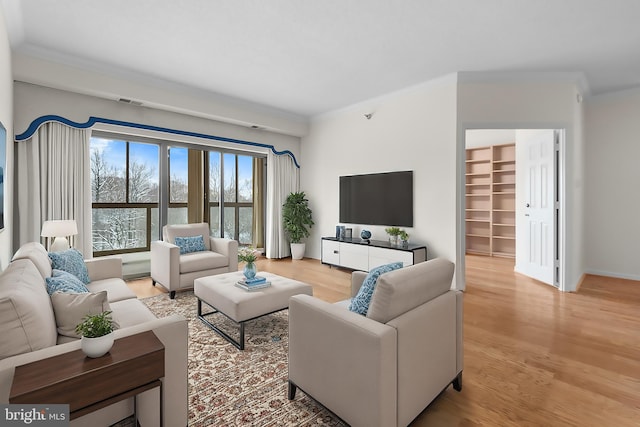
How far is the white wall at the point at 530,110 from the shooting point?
396cm

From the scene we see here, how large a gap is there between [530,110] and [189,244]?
15.8 feet

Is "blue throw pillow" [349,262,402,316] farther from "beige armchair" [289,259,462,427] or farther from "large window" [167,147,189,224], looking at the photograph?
"large window" [167,147,189,224]

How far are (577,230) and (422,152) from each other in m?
2.41

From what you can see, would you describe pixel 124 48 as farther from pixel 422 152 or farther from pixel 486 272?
pixel 486 272

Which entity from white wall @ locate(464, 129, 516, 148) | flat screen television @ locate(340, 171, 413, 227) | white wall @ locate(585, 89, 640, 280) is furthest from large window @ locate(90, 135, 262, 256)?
white wall @ locate(585, 89, 640, 280)

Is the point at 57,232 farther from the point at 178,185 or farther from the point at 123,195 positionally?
the point at 178,185

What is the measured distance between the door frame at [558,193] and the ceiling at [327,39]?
2.21 feet

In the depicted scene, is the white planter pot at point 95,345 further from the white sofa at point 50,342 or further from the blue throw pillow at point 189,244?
the blue throw pillow at point 189,244

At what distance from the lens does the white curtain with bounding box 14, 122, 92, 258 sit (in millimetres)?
3623

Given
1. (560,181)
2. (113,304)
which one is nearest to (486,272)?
(560,181)

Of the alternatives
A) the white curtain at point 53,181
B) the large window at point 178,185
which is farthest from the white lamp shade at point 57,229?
the large window at point 178,185

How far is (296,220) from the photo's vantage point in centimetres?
611

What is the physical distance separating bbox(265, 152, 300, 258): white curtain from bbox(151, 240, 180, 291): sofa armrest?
2449mm

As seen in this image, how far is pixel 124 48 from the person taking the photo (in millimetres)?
3426
